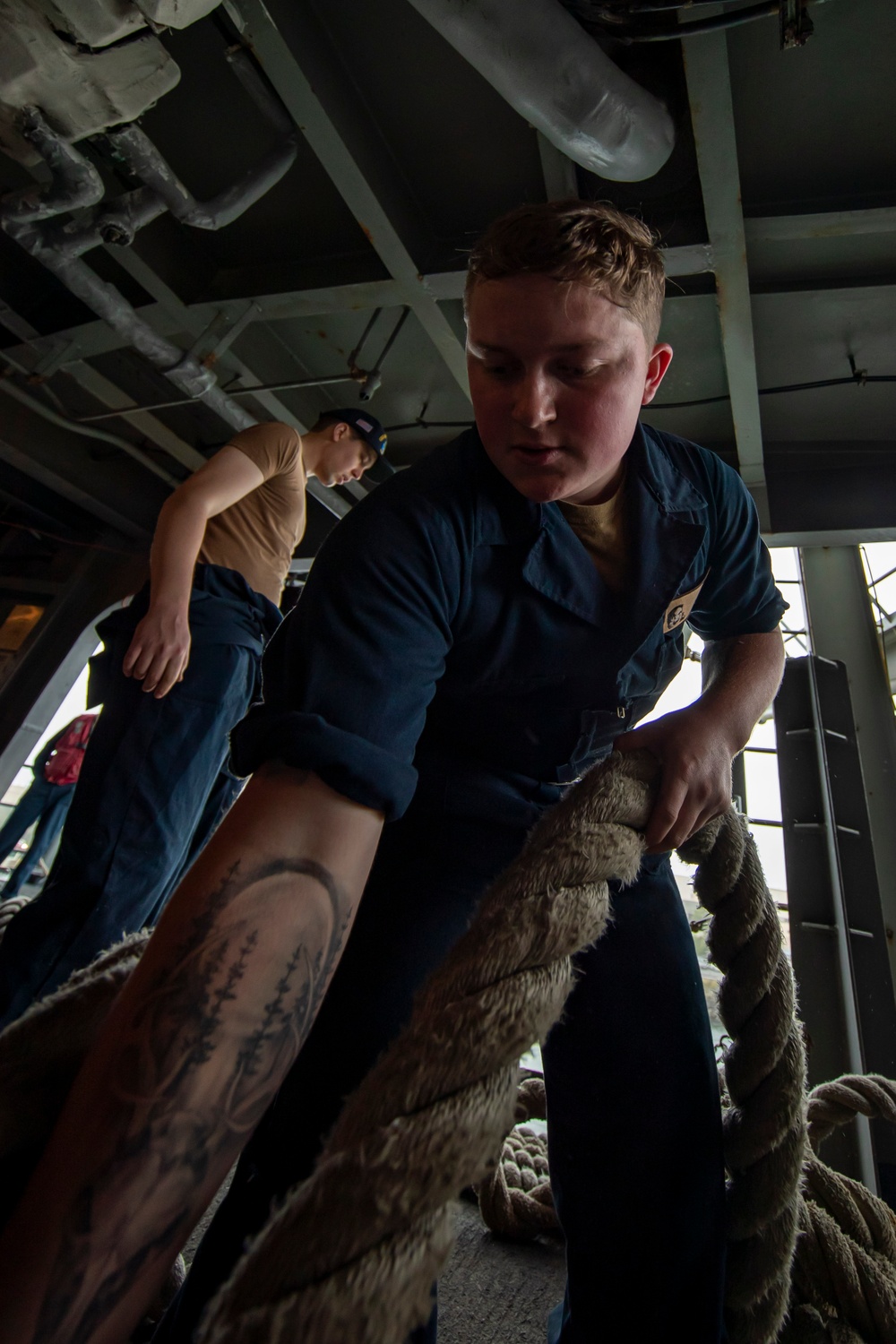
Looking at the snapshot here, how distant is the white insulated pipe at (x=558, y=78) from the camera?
1333 mm

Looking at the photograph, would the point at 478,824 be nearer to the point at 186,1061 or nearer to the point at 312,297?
the point at 186,1061

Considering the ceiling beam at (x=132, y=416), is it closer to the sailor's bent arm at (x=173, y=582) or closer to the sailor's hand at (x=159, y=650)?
the sailor's bent arm at (x=173, y=582)

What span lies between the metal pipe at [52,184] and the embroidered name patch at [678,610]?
1.90 metres

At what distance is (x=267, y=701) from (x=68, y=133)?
1849 millimetres

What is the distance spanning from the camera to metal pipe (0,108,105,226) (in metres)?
1.68

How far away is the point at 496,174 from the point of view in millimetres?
2084

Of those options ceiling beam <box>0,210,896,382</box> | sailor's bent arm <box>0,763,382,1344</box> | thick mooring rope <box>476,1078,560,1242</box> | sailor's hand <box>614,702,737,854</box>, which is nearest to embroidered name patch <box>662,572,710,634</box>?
sailor's hand <box>614,702,737,854</box>

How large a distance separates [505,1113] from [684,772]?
1.52ft

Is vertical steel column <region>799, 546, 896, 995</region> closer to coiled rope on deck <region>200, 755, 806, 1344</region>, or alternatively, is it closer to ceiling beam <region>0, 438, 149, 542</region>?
coiled rope on deck <region>200, 755, 806, 1344</region>

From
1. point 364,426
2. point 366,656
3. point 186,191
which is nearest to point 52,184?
point 186,191

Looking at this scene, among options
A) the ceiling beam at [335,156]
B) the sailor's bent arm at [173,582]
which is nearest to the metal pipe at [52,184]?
the ceiling beam at [335,156]

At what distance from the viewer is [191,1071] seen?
1.61 feet

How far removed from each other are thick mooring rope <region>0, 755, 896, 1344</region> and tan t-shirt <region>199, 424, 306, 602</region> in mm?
1230

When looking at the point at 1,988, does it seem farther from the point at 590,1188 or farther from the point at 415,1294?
the point at 415,1294
